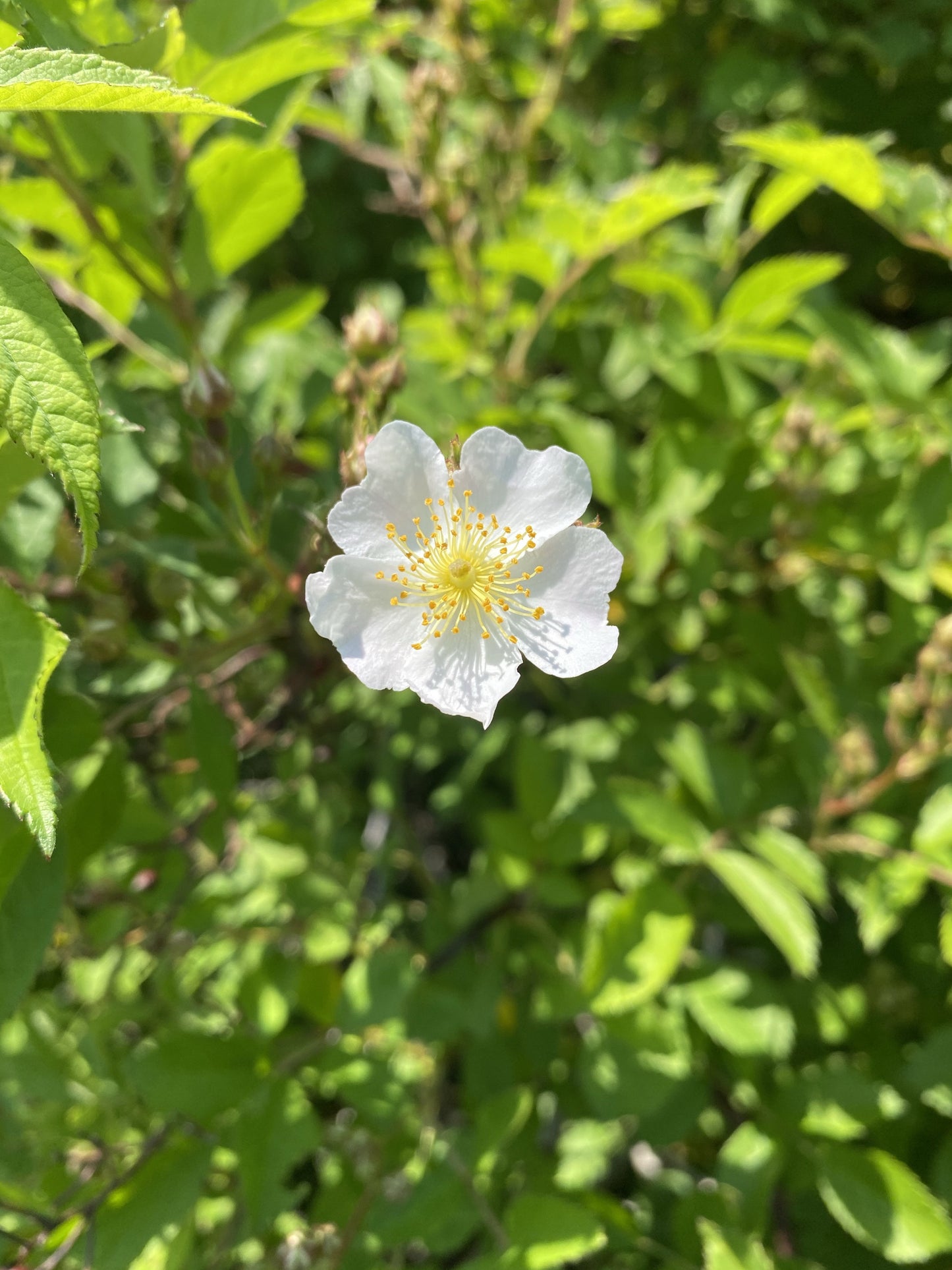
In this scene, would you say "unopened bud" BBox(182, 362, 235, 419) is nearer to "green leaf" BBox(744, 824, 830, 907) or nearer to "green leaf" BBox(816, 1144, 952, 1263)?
"green leaf" BBox(744, 824, 830, 907)

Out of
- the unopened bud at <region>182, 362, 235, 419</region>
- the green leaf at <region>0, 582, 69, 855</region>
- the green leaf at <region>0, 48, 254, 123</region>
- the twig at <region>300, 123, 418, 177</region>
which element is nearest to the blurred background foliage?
the unopened bud at <region>182, 362, 235, 419</region>

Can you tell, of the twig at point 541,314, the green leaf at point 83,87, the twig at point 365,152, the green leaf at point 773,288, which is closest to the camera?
the green leaf at point 83,87

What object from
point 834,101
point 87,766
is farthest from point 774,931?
point 834,101

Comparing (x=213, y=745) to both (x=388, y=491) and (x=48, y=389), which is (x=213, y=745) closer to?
(x=388, y=491)

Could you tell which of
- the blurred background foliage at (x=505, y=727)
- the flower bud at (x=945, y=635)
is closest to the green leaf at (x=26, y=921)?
the blurred background foliage at (x=505, y=727)

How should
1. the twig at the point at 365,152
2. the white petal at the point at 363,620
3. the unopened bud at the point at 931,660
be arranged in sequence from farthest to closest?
the twig at the point at 365,152 → the unopened bud at the point at 931,660 → the white petal at the point at 363,620

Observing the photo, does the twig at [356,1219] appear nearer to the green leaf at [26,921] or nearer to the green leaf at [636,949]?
the green leaf at [636,949]

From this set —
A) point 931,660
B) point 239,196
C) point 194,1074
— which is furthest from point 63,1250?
point 239,196
